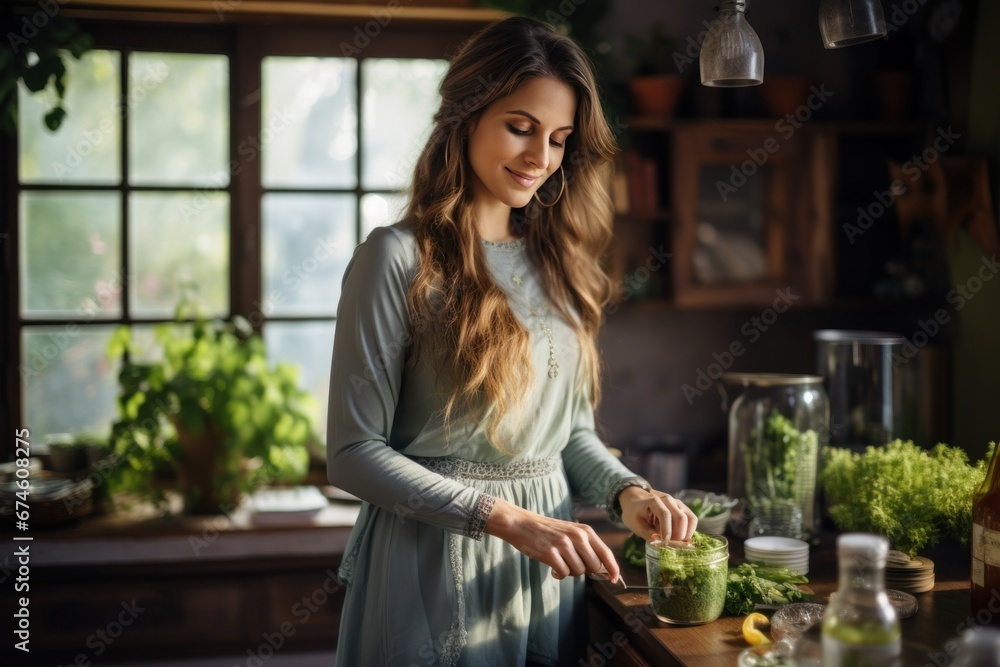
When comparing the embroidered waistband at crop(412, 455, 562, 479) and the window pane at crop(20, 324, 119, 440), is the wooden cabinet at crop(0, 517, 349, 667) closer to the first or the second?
the window pane at crop(20, 324, 119, 440)

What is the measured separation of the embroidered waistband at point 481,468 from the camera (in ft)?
5.23

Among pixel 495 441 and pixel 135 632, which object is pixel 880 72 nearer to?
pixel 495 441

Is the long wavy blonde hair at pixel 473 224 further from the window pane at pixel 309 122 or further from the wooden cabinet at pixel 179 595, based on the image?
the window pane at pixel 309 122

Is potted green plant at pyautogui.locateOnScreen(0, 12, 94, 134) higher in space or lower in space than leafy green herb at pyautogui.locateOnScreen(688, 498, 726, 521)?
higher

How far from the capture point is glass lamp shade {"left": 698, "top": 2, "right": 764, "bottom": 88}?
5.19ft

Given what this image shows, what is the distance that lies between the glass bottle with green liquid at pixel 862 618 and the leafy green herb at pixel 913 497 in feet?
2.02

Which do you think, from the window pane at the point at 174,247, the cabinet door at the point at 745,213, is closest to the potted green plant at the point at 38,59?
the window pane at the point at 174,247

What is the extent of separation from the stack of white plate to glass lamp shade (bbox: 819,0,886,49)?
891 millimetres

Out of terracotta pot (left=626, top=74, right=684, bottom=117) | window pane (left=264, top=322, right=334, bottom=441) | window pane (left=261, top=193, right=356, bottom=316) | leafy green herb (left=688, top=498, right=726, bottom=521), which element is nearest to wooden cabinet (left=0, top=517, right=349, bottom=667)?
window pane (left=264, top=322, right=334, bottom=441)

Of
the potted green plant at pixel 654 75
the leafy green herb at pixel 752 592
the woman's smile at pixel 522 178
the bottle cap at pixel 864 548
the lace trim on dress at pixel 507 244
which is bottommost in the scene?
the leafy green herb at pixel 752 592

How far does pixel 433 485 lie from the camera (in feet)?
4.76

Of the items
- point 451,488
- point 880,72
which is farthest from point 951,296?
point 451,488

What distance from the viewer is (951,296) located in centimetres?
316

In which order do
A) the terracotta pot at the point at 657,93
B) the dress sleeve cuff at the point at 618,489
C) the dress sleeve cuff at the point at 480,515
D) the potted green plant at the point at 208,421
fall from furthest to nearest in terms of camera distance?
the terracotta pot at the point at 657,93 < the potted green plant at the point at 208,421 < the dress sleeve cuff at the point at 618,489 < the dress sleeve cuff at the point at 480,515
